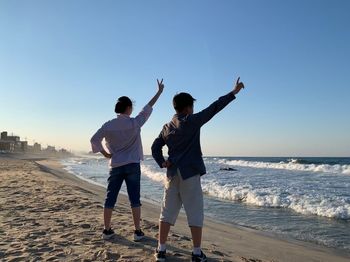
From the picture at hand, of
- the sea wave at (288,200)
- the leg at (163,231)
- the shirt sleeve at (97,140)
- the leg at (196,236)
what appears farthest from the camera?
the sea wave at (288,200)

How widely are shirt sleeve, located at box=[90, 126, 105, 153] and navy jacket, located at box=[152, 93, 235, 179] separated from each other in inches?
42.3

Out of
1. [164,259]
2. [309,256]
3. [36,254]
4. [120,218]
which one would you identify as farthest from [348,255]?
[36,254]

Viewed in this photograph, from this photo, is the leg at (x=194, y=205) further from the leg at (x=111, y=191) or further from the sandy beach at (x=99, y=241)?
the leg at (x=111, y=191)

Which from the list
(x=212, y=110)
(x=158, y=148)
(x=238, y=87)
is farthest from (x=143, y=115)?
(x=238, y=87)

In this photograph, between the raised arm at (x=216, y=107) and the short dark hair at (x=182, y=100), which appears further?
the short dark hair at (x=182, y=100)

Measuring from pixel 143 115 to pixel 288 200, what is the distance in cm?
751

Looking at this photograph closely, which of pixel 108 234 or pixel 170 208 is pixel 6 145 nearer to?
pixel 108 234

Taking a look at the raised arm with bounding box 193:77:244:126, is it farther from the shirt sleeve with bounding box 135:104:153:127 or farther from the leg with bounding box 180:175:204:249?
the shirt sleeve with bounding box 135:104:153:127

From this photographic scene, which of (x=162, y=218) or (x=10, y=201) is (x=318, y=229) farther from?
(x=10, y=201)

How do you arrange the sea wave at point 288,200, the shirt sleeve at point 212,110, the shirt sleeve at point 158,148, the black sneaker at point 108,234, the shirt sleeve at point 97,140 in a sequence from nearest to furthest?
the shirt sleeve at point 212,110 < the shirt sleeve at point 158,148 < the shirt sleeve at point 97,140 < the black sneaker at point 108,234 < the sea wave at point 288,200

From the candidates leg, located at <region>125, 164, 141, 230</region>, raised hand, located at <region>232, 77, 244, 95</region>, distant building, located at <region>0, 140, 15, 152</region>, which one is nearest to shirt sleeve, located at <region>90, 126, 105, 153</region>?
leg, located at <region>125, 164, 141, 230</region>

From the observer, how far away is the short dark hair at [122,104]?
482cm

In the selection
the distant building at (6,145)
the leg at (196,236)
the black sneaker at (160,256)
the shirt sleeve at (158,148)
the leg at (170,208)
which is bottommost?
the black sneaker at (160,256)

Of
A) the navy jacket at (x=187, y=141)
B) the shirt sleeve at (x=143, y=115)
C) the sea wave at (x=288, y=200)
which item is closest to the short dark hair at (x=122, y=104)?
the shirt sleeve at (x=143, y=115)
